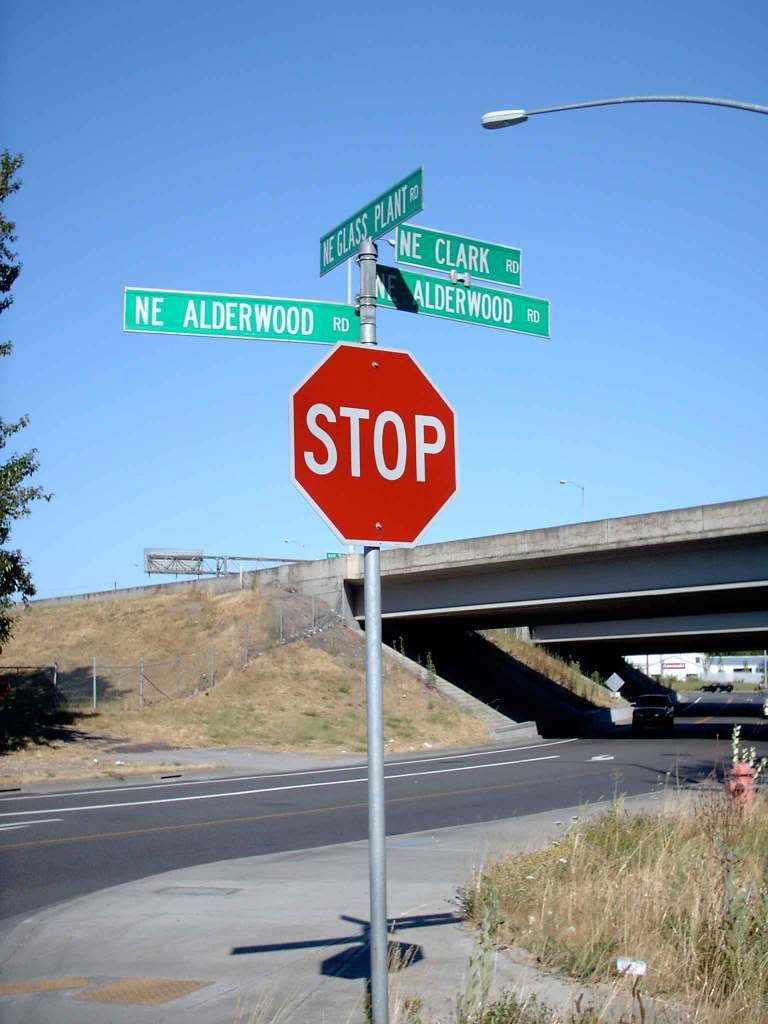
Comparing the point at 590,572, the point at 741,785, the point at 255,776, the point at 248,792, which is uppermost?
the point at 590,572

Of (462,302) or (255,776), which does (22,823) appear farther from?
(462,302)

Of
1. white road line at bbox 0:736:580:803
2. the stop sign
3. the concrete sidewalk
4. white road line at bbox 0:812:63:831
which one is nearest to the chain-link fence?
white road line at bbox 0:736:580:803

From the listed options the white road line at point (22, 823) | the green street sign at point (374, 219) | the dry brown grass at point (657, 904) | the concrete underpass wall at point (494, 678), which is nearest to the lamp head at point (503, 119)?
the green street sign at point (374, 219)

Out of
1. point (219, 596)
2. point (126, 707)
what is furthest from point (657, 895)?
point (219, 596)

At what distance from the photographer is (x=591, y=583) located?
34.7 metres

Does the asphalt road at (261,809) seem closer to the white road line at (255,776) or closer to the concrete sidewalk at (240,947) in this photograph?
the white road line at (255,776)

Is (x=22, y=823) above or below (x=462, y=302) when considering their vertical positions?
below

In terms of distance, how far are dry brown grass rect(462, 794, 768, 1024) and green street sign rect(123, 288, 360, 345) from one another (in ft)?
11.8

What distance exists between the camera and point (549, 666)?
5447 cm

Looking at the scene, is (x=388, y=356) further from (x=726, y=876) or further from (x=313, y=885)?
(x=313, y=885)

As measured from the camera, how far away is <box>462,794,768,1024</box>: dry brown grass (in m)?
5.77

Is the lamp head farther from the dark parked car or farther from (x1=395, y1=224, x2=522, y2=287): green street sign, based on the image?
the dark parked car

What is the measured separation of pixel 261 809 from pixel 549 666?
37732 millimetres

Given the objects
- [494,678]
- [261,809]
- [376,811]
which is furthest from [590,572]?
[376,811]
